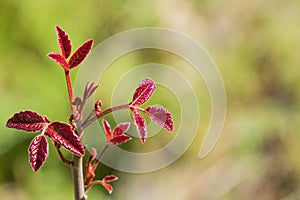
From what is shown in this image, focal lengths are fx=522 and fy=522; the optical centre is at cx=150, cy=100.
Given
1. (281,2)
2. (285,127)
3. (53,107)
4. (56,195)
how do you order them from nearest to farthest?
(56,195) → (53,107) → (285,127) → (281,2)

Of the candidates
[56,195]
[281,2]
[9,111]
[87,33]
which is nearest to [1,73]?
[9,111]

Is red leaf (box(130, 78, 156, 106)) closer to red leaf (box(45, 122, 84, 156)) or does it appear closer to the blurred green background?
red leaf (box(45, 122, 84, 156))

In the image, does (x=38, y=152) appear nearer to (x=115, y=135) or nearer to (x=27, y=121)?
(x=27, y=121)

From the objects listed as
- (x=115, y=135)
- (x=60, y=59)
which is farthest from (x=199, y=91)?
(x=60, y=59)

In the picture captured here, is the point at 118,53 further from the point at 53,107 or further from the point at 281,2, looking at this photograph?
the point at 281,2

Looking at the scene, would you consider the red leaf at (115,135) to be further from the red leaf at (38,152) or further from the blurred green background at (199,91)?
the blurred green background at (199,91)

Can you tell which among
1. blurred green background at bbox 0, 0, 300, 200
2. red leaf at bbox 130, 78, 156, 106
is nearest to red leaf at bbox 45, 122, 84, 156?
red leaf at bbox 130, 78, 156, 106

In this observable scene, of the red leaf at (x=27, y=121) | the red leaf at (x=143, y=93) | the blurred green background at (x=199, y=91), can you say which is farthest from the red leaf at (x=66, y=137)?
the blurred green background at (x=199, y=91)
